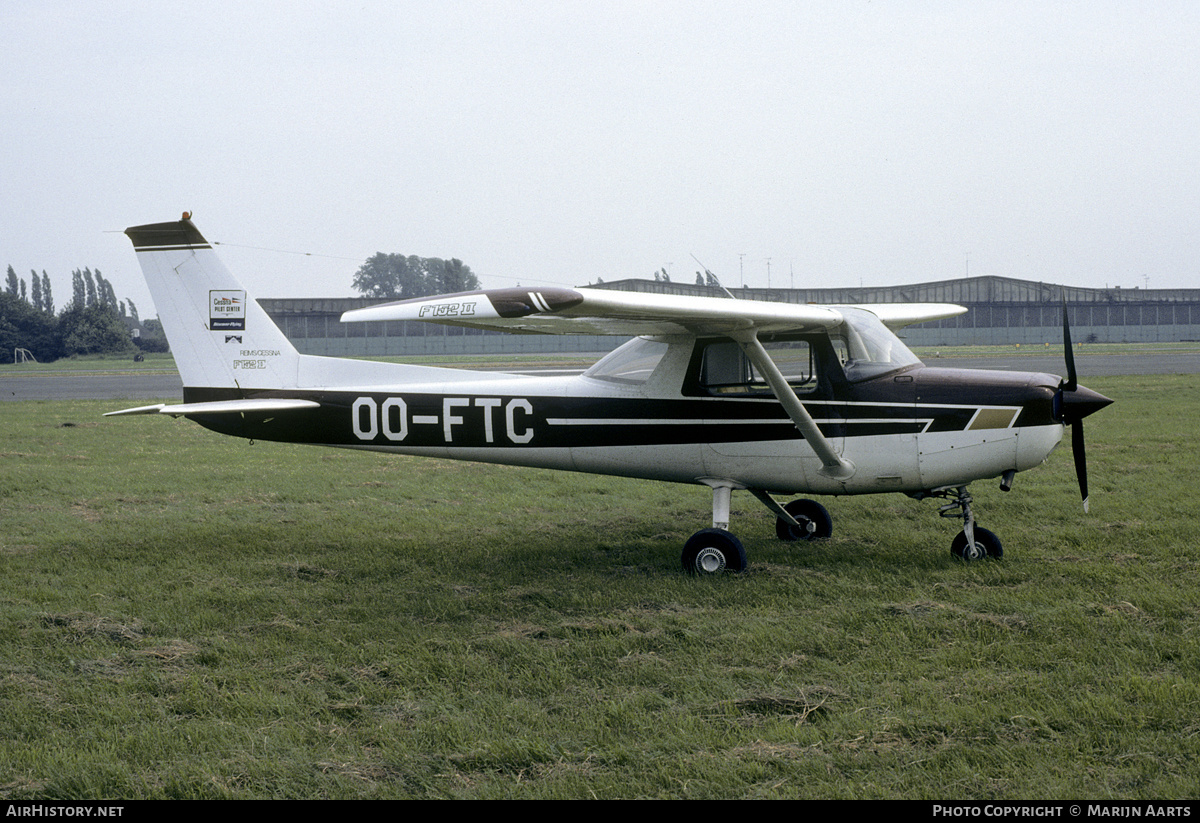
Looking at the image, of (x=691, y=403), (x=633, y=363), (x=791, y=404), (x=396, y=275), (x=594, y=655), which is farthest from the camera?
(x=396, y=275)

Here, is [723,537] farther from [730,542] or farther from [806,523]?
[806,523]

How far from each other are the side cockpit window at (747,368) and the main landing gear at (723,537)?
34.6 inches

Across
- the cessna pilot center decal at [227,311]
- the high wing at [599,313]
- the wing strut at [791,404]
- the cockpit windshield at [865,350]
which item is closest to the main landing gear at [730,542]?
the wing strut at [791,404]

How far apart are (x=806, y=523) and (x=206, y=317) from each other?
6343mm

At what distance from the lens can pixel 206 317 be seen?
9.05 meters

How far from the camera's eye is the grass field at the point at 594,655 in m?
4.05

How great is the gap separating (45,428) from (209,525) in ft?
42.2

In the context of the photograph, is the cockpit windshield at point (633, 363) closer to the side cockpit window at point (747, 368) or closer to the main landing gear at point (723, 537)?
the side cockpit window at point (747, 368)

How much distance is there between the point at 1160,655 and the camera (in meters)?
5.20

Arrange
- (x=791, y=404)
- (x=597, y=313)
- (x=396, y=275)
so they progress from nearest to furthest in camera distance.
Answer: (x=597, y=313) < (x=791, y=404) < (x=396, y=275)

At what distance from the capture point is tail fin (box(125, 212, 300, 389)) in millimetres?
8906

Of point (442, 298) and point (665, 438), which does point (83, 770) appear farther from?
point (665, 438)

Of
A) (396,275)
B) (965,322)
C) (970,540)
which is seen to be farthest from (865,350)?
(396,275)

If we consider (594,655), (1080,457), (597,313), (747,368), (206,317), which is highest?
(206,317)
